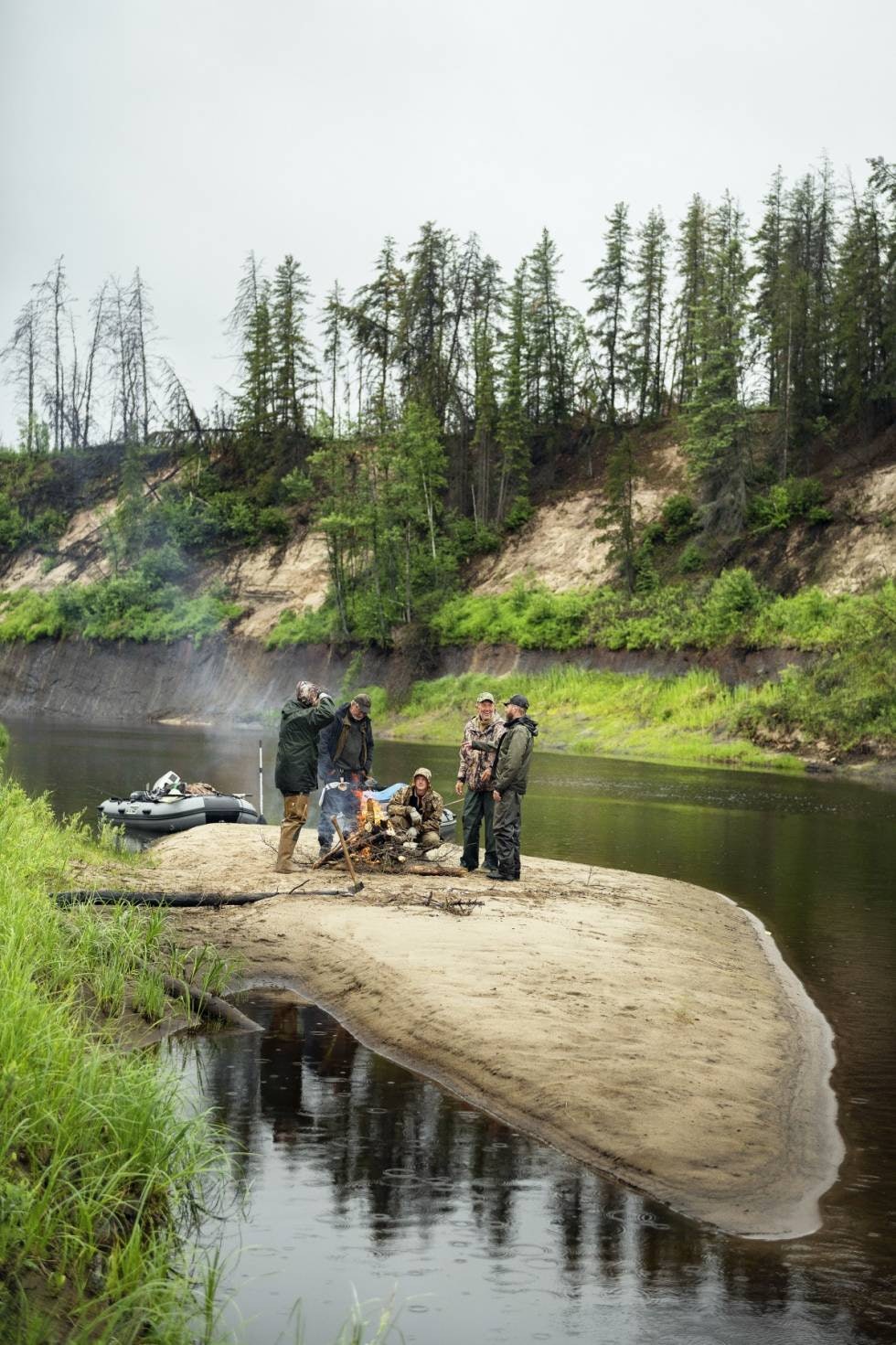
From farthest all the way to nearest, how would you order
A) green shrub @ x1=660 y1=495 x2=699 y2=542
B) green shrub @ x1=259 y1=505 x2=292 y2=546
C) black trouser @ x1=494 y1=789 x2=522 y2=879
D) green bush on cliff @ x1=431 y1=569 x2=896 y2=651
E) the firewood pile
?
green shrub @ x1=259 y1=505 x2=292 y2=546 → green shrub @ x1=660 y1=495 x2=699 y2=542 → green bush on cliff @ x1=431 y1=569 x2=896 y2=651 → the firewood pile → black trouser @ x1=494 y1=789 x2=522 y2=879

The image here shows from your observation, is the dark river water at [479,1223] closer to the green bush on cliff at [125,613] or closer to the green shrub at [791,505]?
the green shrub at [791,505]

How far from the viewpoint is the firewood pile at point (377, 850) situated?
58.9 ft

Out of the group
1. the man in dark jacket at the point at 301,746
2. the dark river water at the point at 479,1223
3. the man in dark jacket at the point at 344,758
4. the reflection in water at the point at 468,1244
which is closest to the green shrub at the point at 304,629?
the man in dark jacket at the point at 344,758

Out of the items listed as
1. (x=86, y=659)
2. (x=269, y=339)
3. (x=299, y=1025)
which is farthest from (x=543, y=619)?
(x=299, y=1025)

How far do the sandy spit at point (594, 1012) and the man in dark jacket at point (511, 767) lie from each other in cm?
74

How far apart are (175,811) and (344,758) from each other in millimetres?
7204

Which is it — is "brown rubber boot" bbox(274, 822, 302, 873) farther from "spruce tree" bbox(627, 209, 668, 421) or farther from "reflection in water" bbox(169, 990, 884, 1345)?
"spruce tree" bbox(627, 209, 668, 421)

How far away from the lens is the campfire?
1795 centimetres

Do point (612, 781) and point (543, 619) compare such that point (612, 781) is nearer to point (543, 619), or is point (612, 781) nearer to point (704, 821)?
point (704, 821)

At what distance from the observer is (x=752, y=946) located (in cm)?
1555

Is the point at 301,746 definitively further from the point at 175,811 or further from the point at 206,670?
the point at 206,670

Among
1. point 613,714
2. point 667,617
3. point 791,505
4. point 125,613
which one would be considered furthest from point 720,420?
point 125,613

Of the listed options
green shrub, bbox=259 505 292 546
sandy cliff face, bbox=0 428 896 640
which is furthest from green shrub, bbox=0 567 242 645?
green shrub, bbox=259 505 292 546

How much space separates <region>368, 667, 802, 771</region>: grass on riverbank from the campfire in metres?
28.5
